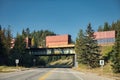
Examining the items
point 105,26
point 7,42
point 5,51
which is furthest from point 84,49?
point 105,26

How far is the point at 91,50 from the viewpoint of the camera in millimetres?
80375

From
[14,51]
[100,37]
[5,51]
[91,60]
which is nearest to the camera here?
[91,60]

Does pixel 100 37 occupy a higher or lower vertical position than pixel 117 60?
higher

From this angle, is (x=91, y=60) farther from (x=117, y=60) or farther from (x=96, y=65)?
(x=117, y=60)

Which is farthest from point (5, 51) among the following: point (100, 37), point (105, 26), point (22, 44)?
point (105, 26)

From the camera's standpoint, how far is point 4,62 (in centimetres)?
10419

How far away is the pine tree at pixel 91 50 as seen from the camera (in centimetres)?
7838

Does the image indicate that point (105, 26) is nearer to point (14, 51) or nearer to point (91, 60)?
point (14, 51)

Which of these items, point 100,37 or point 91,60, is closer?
point 91,60

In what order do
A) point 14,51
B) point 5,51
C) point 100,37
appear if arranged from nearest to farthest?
1. point 5,51
2. point 14,51
3. point 100,37

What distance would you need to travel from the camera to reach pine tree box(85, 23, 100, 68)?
257ft

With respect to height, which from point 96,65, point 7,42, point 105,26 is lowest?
point 96,65

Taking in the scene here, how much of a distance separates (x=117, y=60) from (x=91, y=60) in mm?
32208

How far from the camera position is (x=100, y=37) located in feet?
411
